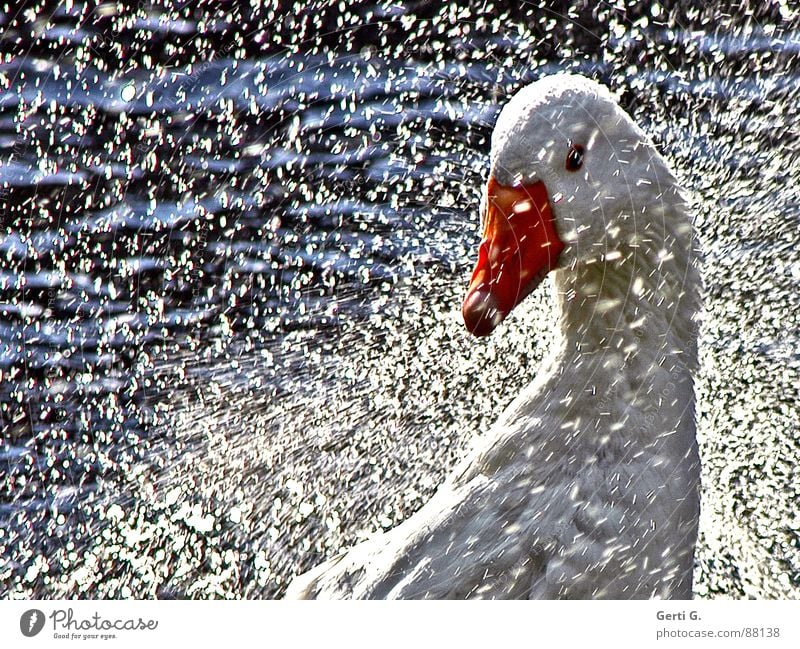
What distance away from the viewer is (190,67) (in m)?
1.69

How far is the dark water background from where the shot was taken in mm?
1646

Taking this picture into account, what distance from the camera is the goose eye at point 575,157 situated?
0.98 m

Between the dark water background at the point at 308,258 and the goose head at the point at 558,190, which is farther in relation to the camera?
the dark water background at the point at 308,258

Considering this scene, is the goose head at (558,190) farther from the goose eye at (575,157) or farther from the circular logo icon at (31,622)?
the circular logo icon at (31,622)

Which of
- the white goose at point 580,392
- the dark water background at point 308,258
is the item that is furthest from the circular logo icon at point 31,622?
the white goose at point 580,392

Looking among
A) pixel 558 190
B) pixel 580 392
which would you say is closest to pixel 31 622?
pixel 580 392

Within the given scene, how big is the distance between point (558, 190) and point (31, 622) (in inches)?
39.4

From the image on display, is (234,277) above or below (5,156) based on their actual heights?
below

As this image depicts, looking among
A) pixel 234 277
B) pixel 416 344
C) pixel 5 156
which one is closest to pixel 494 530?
pixel 416 344

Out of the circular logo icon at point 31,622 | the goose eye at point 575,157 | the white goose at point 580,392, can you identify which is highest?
the goose eye at point 575,157

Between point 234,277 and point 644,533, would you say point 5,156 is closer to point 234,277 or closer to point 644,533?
point 234,277

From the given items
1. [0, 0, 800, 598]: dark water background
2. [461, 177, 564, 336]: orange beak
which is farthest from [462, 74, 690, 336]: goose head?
[0, 0, 800, 598]: dark water background

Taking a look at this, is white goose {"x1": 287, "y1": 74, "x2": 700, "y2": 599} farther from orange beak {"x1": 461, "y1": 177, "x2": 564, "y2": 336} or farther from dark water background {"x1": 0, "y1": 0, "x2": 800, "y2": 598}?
dark water background {"x1": 0, "y1": 0, "x2": 800, "y2": 598}

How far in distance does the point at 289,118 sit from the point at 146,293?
0.48m
